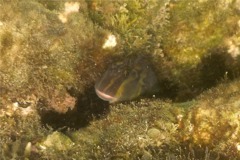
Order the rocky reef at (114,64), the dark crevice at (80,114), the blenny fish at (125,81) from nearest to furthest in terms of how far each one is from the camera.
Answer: the rocky reef at (114,64), the blenny fish at (125,81), the dark crevice at (80,114)

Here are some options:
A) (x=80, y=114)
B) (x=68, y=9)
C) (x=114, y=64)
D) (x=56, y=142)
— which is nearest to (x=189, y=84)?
(x=114, y=64)

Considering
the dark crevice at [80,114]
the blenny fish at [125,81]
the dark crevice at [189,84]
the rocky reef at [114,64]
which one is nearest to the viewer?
the rocky reef at [114,64]

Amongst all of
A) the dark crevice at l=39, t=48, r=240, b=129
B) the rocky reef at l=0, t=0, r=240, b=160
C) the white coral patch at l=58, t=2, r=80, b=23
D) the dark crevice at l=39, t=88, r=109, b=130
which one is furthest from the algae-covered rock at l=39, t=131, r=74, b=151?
the white coral patch at l=58, t=2, r=80, b=23

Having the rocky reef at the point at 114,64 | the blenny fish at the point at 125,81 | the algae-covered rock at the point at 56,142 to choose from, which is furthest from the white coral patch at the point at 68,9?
the algae-covered rock at the point at 56,142

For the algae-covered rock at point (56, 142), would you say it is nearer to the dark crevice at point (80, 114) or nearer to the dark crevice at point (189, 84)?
the dark crevice at point (80, 114)

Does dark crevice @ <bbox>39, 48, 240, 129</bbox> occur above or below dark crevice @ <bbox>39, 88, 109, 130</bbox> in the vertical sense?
above

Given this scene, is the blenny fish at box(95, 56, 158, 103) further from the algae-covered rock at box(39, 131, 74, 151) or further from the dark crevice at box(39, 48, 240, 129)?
the algae-covered rock at box(39, 131, 74, 151)

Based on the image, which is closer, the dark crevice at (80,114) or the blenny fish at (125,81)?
the blenny fish at (125,81)
